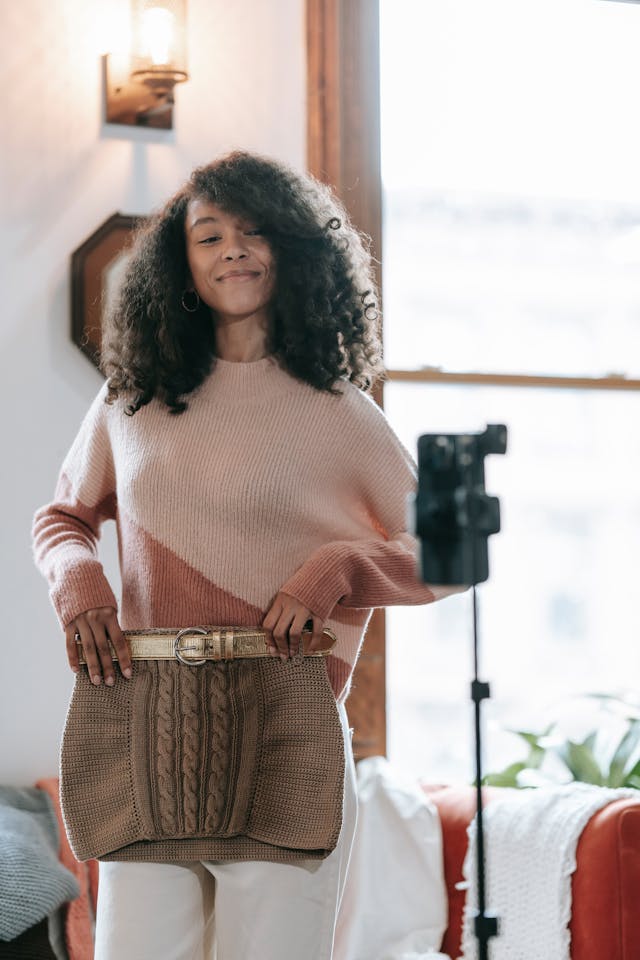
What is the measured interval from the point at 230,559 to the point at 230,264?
394mm

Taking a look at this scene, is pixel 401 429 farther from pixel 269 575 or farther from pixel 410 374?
pixel 269 575

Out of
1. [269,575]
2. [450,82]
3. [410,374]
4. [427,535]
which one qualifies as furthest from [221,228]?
[450,82]

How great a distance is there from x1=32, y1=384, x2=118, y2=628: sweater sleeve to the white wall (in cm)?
94

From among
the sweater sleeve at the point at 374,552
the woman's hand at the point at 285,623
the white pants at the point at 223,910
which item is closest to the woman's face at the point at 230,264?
the sweater sleeve at the point at 374,552

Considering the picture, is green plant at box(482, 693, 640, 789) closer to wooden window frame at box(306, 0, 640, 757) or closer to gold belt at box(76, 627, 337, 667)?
wooden window frame at box(306, 0, 640, 757)

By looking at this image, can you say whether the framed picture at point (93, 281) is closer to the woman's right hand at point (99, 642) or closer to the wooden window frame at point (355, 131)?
the wooden window frame at point (355, 131)

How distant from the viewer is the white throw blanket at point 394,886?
2518mm

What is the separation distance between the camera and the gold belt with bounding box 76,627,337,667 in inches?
59.2

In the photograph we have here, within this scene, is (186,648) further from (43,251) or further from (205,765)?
(43,251)

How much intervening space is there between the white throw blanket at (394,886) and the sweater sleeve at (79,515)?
111 centimetres

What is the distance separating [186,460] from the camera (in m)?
1.61

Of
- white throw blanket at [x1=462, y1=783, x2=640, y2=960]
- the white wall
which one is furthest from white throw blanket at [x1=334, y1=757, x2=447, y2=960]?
the white wall

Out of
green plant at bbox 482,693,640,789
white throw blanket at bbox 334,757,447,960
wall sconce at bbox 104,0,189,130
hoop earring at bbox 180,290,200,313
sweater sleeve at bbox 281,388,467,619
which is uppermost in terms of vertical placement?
wall sconce at bbox 104,0,189,130

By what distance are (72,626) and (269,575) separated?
254 millimetres
